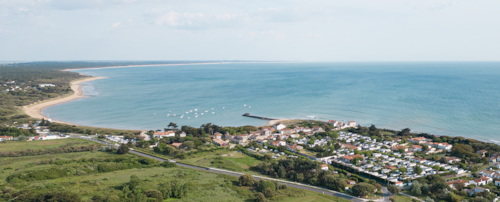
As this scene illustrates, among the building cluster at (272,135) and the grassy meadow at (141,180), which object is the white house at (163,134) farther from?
the grassy meadow at (141,180)

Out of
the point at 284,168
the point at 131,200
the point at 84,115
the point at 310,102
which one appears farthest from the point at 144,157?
the point at 310,102

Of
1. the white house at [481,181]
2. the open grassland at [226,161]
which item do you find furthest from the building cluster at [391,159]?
the open grassland at [226,161]

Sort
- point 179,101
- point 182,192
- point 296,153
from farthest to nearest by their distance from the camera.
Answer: point 179,101 → point 296,153 → point 182,192

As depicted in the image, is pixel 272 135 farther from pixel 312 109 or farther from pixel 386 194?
pixel 312 109

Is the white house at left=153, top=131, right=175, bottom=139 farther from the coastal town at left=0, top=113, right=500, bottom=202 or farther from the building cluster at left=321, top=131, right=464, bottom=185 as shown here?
the building cluster at left=321, top=131, right=464, bottom=185

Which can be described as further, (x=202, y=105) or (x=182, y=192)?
(x=202, y=105)

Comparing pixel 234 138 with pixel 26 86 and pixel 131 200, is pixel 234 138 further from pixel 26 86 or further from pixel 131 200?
pixel 26 86

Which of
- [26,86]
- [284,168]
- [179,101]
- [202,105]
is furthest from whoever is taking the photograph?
[26,86]
